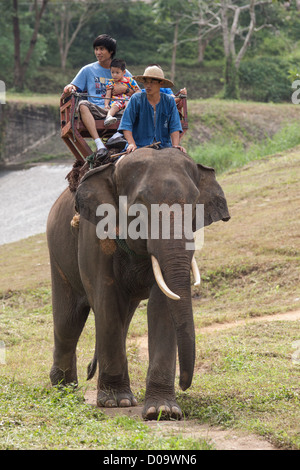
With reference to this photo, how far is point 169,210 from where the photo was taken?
18.1ft

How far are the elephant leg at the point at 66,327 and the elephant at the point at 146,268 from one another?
0.69 metres

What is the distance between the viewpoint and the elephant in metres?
5.42

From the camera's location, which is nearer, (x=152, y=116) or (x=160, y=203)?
(x=160, y=203)

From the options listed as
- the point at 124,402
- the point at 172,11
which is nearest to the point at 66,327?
the point at 124,402

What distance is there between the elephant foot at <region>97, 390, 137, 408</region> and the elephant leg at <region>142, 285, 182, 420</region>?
1.49ft

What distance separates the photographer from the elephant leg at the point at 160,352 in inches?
231

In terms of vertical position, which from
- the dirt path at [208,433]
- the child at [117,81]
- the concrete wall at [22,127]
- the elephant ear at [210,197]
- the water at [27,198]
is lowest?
the water at [27,198]

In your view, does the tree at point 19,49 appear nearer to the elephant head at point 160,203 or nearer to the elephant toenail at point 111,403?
the elephant head at point 160,203

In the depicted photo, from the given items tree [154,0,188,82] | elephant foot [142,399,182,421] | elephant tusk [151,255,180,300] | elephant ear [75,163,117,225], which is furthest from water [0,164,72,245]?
elephant tusk [151,255,180,300]

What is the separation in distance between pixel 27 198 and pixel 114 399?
702 inches

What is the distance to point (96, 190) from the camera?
615 centimetres

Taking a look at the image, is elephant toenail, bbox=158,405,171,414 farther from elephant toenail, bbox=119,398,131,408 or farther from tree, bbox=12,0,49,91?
tree, bbox=12,0,49,91

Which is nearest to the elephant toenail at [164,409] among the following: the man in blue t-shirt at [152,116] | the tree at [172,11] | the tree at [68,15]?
the man in blue t-shirt at [152,116]

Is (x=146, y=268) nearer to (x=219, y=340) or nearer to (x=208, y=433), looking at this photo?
(x=208, y=433)
